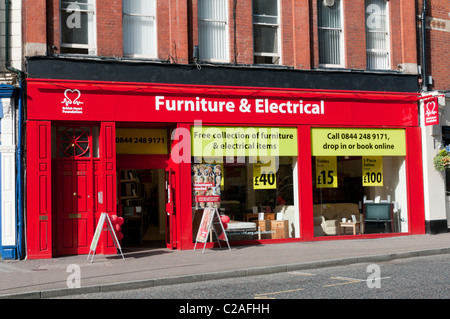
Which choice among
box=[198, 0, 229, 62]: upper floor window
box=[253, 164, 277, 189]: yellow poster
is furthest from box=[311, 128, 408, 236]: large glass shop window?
box=[198, 0, 229, 62]: upper floor window

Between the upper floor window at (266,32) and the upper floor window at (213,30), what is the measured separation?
2.95ft

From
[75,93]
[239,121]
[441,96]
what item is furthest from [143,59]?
[441,96]

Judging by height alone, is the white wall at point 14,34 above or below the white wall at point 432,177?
above

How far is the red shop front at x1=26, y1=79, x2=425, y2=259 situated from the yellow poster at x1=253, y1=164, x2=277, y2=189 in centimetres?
3

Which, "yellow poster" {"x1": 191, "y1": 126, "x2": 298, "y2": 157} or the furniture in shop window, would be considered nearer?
"yellow poster" {"x1": 191, "y1": 126, "x2": 298, "y2": 157}

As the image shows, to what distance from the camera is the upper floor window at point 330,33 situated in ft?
56.1

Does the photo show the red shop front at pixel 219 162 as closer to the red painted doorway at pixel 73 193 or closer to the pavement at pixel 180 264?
the red painted doorway at pixel 73 193

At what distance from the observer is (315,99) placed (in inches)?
644

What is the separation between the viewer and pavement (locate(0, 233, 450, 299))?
9992mm

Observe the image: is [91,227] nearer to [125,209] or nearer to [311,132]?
[125,209]

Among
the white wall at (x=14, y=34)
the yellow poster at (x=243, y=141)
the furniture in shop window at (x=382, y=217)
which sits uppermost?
the white wall at (x=14, y=34)

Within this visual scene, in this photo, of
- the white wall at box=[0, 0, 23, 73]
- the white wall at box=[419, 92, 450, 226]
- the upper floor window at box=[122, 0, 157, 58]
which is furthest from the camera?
the white wall at box=[419, 92, 450, 226]

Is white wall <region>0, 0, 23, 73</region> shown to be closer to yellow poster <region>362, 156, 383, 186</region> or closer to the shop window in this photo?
the shop window

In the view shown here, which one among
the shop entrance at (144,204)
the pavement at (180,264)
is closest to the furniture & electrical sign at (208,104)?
the shop entrance at (144,204)
